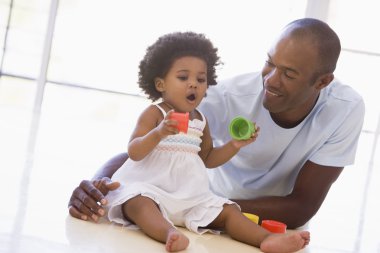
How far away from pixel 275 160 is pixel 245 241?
466 mm

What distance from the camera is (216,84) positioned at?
2475 millimetres

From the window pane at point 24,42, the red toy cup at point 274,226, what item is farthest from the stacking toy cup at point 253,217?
the window pane at point 24,42

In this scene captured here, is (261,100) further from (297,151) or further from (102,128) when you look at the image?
(102,128)

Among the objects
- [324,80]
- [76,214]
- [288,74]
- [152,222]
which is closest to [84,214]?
[76,214]

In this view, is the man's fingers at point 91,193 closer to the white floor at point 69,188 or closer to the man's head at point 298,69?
the white floor at point 69,188

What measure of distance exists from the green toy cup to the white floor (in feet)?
1.00

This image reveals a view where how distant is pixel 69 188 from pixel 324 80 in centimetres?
95

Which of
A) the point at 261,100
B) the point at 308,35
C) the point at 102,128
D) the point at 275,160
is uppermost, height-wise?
the point at 308,35

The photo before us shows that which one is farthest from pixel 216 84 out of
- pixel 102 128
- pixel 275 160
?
pixel 102 128

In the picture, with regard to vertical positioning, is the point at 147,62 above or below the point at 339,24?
below

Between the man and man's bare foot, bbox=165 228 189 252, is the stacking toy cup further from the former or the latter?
man's bare foot, bbox=165 228 189 252

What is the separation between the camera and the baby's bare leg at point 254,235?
198cm

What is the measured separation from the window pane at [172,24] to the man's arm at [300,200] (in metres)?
4.01

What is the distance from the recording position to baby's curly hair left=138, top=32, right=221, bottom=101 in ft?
7.44
